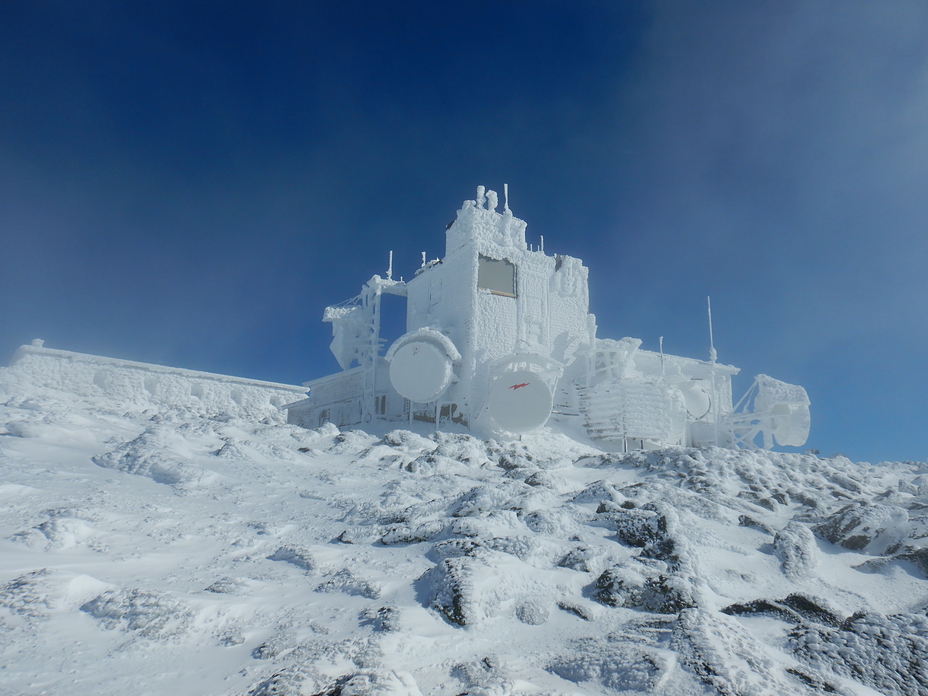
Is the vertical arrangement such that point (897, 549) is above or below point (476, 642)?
above

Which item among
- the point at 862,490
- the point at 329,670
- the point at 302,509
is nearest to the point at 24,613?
the point at 329,670

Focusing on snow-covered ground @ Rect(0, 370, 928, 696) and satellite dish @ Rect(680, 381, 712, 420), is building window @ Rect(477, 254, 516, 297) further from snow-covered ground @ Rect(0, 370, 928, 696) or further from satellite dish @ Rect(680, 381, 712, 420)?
snow-covered ground @ Rect(0, 370, 928, 696)

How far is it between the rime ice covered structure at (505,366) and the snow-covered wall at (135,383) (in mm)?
3297

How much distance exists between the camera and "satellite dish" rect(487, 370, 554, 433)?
2462cm

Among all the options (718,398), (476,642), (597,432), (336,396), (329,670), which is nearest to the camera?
(329,670)

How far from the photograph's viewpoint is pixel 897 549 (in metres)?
8.79

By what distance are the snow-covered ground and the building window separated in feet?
58.0

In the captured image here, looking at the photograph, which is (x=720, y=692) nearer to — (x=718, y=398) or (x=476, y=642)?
(x=476, y=642)

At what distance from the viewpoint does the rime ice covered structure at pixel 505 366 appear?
2622 cm

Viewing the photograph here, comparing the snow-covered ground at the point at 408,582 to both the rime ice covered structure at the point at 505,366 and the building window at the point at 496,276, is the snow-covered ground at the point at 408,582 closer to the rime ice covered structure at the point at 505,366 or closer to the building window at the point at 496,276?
the rime ice covered structure at the point at 505,366

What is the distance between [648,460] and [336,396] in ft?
64.7

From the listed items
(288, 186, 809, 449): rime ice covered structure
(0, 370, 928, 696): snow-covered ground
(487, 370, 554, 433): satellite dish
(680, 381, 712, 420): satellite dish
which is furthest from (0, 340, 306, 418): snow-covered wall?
(680, 381, 712, 420): satellite dish

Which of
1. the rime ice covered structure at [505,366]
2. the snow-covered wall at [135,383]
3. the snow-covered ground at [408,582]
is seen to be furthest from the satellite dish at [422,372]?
the snow-covered ground at [408,582]

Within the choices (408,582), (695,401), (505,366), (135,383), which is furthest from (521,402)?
(408,582)
